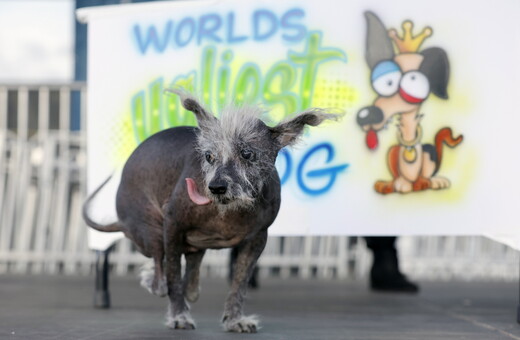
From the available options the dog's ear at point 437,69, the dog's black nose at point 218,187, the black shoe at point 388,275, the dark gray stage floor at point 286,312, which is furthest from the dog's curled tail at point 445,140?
the black shoe at point 388,275

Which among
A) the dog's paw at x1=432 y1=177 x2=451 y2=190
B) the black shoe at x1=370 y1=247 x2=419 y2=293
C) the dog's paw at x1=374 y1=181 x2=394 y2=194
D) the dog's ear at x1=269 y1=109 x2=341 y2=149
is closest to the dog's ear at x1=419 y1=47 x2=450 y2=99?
the dog's paw at x1=432 y1=177 x2=451 y2=190

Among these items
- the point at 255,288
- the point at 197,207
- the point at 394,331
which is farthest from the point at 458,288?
the point at 197,207

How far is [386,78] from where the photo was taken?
809cm

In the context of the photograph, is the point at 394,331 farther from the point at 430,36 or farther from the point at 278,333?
the point at 430,36

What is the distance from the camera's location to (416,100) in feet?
26.3

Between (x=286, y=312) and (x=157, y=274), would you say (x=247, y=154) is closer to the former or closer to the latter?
(x=157, y=274)

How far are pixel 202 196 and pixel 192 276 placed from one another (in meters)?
0.99

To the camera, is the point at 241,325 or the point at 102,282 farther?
the point at 102,282

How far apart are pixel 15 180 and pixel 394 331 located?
31.4 feet

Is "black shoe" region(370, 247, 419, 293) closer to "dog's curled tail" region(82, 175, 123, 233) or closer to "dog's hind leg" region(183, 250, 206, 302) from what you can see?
"dog's curled tail" region(82, 175, 123, 233)

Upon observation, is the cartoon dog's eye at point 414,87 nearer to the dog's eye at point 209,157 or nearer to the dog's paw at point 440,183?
the dog's paw at point 440,183

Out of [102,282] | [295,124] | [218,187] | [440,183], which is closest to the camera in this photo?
[218,187]

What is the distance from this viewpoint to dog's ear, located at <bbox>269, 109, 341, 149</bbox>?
6.39 meters

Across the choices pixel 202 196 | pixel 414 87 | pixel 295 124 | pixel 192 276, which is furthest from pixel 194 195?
pixel 414 87
